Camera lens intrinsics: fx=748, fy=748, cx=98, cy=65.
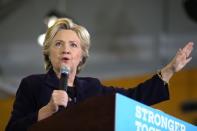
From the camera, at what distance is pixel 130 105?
2074 mm

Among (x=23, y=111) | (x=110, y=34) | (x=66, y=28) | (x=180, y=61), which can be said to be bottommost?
(x=23, y=111)

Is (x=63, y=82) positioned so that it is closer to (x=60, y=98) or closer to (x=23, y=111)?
(x=60, y=98)

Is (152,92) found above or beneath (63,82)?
above

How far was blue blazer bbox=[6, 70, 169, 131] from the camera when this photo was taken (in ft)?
7.86

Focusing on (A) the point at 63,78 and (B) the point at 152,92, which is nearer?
(A) the point at 63,78

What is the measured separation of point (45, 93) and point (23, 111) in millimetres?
98

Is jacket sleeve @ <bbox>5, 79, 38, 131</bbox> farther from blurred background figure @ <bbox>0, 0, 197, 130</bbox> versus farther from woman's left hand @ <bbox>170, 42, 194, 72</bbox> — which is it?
blurred background figure @ <bbox>0, 0, 197, 130</bbox>

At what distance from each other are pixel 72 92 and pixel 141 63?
171 inches

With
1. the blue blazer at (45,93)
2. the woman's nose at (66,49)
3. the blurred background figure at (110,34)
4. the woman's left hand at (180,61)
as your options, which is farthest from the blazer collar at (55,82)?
the blurred background figure at (110,34)

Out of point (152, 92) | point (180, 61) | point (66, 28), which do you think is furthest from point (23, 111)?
point (180, 61)

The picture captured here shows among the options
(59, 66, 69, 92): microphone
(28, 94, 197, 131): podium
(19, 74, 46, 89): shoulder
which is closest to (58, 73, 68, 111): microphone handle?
(59, 66, 69, 92): microphone

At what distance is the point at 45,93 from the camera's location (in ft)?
8.18

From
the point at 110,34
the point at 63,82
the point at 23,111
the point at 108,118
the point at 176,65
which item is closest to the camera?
the point at 108,118

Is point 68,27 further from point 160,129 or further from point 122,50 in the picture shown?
point 122,50
